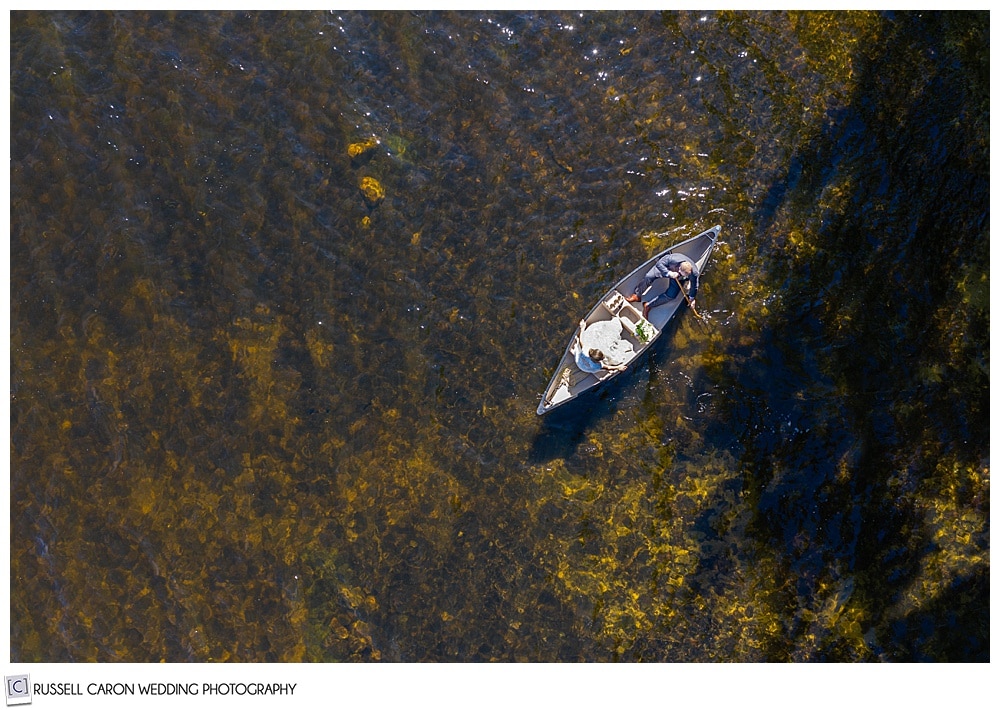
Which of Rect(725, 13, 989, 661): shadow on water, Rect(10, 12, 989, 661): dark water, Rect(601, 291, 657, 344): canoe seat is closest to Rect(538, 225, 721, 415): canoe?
Rect(601, 291, 657, 344): canoe seat

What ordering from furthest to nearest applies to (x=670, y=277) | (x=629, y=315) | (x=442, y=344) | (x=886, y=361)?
1. (x=442, y=344)
2. (x=886, y=361)
3. (x=629, y=315)
4. (x=670, y=277)

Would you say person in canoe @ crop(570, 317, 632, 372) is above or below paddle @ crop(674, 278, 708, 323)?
below

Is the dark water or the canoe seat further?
the dark water

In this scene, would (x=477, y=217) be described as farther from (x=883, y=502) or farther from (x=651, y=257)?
(x=883, y=502)
